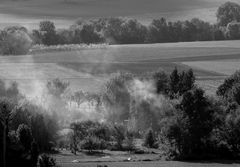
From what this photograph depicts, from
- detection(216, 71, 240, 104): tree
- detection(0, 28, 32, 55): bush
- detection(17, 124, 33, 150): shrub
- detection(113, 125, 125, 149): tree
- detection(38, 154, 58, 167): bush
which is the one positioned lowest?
detection(113, 125, 125, 149): tree

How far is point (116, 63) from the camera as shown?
78.1 meters

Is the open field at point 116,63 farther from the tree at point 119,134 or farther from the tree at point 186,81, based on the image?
the tree at point 119,134

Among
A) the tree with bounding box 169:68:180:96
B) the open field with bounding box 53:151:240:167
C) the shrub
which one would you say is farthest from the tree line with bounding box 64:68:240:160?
the shrub

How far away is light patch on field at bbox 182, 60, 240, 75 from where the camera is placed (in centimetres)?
7694

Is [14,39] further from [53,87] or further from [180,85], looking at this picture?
[180,85]

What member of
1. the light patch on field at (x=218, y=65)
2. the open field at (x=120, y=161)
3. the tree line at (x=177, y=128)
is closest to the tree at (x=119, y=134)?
the tree line at (x=177, y=128)

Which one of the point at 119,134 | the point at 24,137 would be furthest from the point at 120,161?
the point at 24,137

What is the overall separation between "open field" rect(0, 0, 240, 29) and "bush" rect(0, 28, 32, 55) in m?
10.8

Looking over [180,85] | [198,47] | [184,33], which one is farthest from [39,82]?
[184,33]

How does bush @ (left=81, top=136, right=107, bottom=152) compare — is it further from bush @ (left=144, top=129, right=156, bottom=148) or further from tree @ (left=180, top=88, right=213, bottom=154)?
tree @ (left=180, top=88, right=213, bottom=154)

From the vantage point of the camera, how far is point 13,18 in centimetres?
9294

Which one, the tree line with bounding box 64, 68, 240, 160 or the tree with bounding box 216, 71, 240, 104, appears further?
the tree with bounding box 216, 71, 240, 104

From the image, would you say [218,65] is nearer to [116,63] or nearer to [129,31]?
[116,63]

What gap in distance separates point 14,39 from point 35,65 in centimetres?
702
